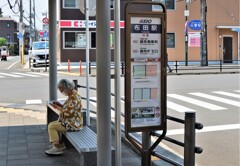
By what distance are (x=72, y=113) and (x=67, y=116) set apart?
0.32ft

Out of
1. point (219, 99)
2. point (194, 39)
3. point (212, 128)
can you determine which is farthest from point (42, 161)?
point (194, 39)

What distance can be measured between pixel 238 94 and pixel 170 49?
20.9 m

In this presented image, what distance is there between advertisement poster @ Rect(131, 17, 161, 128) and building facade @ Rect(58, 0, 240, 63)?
2958cm

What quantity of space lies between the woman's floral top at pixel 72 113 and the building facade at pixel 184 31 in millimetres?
28005

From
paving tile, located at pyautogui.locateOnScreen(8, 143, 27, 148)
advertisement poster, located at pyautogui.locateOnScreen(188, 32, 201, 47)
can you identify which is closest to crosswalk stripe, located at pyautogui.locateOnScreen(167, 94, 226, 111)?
paving tile, located at pyautogui.locateOnScreen(8, 143, 27, 148)

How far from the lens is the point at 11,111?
38.6 feet

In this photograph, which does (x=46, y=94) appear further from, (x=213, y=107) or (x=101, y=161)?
(x=101, y=161)

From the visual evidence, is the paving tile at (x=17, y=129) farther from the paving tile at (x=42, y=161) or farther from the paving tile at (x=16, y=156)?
the paving tile at (x=42, y=161)

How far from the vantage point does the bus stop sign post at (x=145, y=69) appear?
4.54 metres

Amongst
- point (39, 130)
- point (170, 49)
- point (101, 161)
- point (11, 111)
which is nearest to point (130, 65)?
point (101, 161)

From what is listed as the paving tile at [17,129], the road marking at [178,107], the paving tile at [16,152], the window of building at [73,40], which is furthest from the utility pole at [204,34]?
the paving tile at [16,152]

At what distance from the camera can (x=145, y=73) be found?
183 inches

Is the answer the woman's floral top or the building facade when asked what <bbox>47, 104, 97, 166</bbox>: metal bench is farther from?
the building facade

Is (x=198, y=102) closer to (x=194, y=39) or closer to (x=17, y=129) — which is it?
(x=17, y=129)
